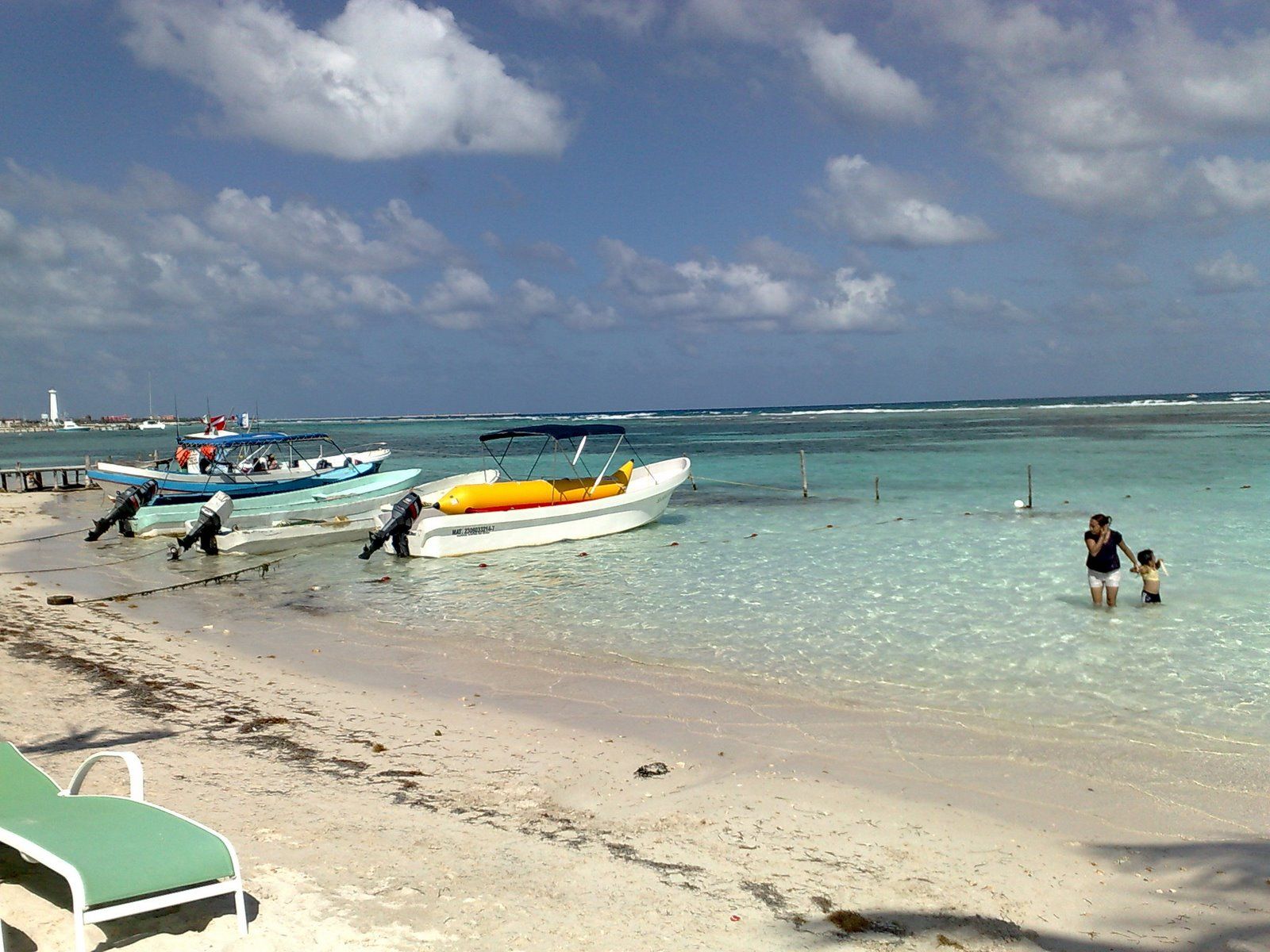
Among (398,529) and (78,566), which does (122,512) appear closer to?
(78,566)

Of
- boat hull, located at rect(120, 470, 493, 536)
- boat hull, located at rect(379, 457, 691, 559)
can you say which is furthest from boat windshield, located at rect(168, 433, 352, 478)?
boat hull, located at rect(379, 457, 691, 559)

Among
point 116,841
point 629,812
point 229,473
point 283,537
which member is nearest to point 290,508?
point 229,473

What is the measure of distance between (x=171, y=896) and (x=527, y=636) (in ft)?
25.9

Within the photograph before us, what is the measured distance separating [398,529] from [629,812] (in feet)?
42.7

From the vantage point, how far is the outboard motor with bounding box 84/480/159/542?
20719 mm

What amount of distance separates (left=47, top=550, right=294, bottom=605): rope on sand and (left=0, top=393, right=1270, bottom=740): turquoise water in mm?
776

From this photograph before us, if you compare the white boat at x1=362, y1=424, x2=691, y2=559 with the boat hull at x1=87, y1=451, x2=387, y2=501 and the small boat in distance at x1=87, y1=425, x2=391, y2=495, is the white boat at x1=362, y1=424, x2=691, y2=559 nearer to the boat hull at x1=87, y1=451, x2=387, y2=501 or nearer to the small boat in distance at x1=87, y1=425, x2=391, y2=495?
the boat hull at x1=87, y1=451, x2=387, y2=501

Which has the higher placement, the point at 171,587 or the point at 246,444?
the point at 246,444

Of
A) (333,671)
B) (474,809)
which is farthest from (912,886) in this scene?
(333,671)

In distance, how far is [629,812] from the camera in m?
5.68

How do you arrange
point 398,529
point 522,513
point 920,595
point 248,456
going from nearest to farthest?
point 920,595 < point 398,529 < point 522,513 < point 248,456

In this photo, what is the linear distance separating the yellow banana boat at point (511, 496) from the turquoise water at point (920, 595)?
1044mm

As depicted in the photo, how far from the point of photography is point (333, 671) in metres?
9.59

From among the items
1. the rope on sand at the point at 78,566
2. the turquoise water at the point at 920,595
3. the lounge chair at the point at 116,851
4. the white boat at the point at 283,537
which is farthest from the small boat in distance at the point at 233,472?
the lounge chair at the point at 116,851
